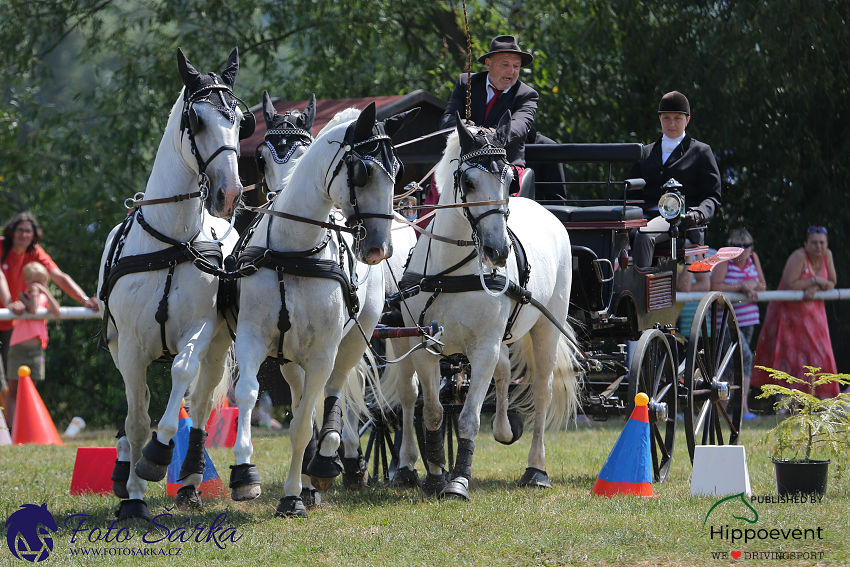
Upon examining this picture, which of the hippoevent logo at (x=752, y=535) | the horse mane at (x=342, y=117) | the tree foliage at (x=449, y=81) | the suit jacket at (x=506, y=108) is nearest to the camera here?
the hippoevent logo at (x=752, y=535)

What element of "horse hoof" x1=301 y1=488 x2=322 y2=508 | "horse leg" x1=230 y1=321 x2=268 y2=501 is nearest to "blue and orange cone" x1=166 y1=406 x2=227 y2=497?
"horse hoof" x1=301 y1=488 x2=322 y2=508

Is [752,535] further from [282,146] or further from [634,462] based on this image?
[282,146]

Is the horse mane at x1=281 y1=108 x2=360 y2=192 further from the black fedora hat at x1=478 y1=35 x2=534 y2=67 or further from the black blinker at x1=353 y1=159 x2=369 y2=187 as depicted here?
Result: the black fedora hat at x1=478 y1=35 x2=534 y2=67

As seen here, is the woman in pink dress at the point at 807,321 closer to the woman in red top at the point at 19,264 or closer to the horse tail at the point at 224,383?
the horse tail at the point at 224,383

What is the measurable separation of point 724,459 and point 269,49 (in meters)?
10.5

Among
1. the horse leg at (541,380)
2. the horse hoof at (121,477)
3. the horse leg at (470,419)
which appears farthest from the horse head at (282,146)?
the horse leg at (541,380)

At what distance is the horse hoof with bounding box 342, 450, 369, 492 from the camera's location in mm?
6344

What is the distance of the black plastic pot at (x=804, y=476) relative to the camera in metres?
5.54

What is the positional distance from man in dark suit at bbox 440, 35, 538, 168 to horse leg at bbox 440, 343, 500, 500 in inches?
72.0

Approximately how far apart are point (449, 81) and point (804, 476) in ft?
30.1

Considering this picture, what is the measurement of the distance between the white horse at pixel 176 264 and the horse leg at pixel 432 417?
1377 mm

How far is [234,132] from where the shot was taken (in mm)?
4805

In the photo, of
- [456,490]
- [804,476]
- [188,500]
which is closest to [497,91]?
[456,490]

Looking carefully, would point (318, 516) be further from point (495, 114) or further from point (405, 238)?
point (495, 114)
